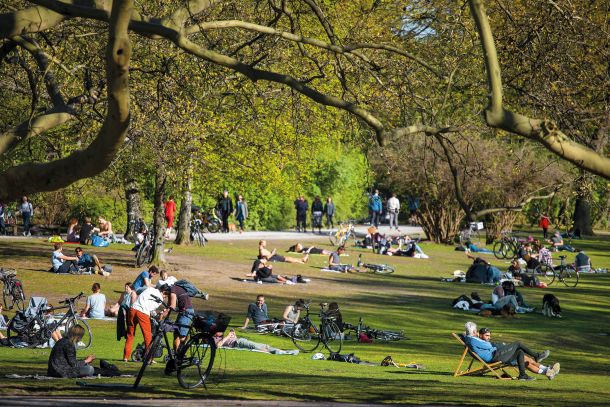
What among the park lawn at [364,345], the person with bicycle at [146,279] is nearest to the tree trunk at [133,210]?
the park lawn at [364,345]

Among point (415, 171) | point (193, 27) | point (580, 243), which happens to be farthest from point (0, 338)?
point (580, 243)

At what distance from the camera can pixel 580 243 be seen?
6191 centimetres

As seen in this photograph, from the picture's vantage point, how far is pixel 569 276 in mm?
42906

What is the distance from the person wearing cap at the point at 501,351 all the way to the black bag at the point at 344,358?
222 cm

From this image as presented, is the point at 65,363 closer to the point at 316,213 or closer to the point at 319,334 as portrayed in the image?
the point at 319,334

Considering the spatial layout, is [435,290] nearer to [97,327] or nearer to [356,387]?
[97,327]

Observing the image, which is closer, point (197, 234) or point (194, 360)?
point (194, 360)

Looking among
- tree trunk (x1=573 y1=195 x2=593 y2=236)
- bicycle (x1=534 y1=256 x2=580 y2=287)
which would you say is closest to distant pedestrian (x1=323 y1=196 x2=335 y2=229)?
tree trunk (x1=573 y1=195 x2=593 y2=236)

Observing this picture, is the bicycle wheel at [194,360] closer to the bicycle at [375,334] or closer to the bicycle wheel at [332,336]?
the bicycle wheel at [332,336]

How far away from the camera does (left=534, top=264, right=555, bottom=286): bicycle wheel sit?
42081 millimetres

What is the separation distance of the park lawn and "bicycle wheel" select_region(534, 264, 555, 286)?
1251 millimetres

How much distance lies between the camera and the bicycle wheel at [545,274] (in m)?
42.1

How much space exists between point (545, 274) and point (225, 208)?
18.6 m

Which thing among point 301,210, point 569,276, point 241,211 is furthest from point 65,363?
point 301,210
